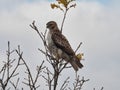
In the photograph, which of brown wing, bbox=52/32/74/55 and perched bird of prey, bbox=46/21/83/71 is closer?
perched bird of prey, bbox=46/21/83/71

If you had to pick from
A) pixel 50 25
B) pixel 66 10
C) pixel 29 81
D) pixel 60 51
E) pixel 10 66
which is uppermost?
pixel 50 25

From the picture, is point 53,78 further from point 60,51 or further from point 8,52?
point 60,51

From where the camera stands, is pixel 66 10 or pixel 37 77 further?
pixel 66 10

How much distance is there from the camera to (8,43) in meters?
6.02

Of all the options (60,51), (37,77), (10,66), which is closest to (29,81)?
(37,77)

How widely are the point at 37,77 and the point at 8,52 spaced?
2.57 ft

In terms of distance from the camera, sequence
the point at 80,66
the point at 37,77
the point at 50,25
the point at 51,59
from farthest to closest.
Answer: the point at 50,25
the point at 80,66
the point at 51,59
the point at 37,77

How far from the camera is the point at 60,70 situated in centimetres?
613

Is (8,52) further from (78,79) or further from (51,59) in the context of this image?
(78,79)

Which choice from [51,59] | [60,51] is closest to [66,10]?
[51,59]

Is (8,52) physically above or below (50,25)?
below

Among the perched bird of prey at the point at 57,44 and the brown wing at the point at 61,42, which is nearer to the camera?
the perched bird of prey at the point at 57,44

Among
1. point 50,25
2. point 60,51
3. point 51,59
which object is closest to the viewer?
point 51,59

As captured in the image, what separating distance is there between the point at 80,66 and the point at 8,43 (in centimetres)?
276
